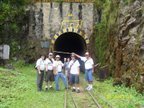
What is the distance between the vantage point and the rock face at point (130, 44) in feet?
54.3

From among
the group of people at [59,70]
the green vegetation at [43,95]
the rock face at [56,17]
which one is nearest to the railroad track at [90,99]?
the green vegetation at [43,95]

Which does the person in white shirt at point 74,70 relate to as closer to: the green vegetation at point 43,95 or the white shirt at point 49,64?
the green vegetation at point 43,95

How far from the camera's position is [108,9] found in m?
24.9

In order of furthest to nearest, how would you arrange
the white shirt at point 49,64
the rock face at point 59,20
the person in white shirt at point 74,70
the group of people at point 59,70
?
1. the rock face at point 59,20
2. the white shirt at point 49,64
3. the person in white shirt at point 74,70
4. the group of people at point 59,70

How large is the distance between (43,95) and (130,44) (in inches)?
183

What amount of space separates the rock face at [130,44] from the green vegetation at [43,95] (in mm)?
780

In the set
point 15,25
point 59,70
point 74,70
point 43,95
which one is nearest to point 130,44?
point 74,70

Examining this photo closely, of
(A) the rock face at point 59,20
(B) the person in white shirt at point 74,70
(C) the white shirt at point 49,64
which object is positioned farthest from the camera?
(A) the rock face at point 59,20

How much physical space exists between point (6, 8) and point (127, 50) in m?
11.3

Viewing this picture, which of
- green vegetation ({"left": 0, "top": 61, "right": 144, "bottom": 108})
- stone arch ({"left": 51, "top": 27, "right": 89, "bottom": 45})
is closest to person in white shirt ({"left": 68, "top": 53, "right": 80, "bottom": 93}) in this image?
green vegetation ({"left": 0, "top": 61, "right": 144, "bottom": 108})

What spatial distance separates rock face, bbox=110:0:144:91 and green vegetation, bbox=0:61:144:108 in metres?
0.78

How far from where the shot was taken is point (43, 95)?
1622cm

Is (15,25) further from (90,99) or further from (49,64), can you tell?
(90,99)

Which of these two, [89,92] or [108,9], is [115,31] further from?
[89,92]
